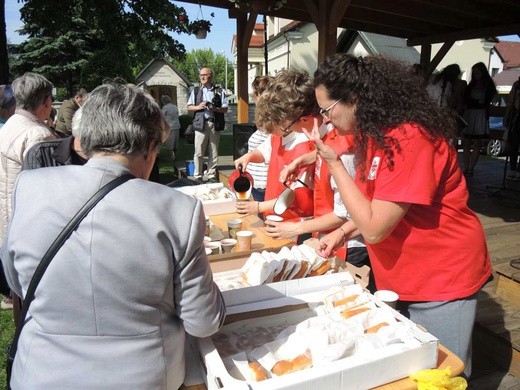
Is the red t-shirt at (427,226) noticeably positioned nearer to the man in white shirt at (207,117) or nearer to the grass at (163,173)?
the grass at (163,173)

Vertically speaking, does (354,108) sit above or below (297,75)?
below

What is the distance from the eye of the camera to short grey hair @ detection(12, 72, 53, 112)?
2.87 metres

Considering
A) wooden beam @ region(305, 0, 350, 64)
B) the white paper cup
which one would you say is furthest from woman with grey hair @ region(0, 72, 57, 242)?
wooden beam @ region(305, 0, 350, 64)

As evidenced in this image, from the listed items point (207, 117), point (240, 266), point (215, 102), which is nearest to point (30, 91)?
point (240, 266)

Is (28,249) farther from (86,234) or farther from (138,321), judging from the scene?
(138,321)

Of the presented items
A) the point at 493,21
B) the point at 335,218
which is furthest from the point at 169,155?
the point at 335,218

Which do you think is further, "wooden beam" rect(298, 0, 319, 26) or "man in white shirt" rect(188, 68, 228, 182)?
"man in white shirt" rect(188, 68, 228, 182)

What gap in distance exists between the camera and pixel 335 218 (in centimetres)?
195

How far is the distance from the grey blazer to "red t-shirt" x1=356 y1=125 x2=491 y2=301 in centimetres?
67

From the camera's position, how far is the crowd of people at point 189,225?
94 centimetres

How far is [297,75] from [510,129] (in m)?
4.98

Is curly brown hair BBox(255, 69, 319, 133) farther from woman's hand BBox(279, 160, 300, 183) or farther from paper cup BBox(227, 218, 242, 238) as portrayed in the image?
paper cup BBox(227, 218, 242, 238)

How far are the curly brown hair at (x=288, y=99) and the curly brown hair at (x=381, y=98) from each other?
2.21 ft

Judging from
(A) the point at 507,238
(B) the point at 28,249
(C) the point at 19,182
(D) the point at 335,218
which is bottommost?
(A) the point at 507,238
